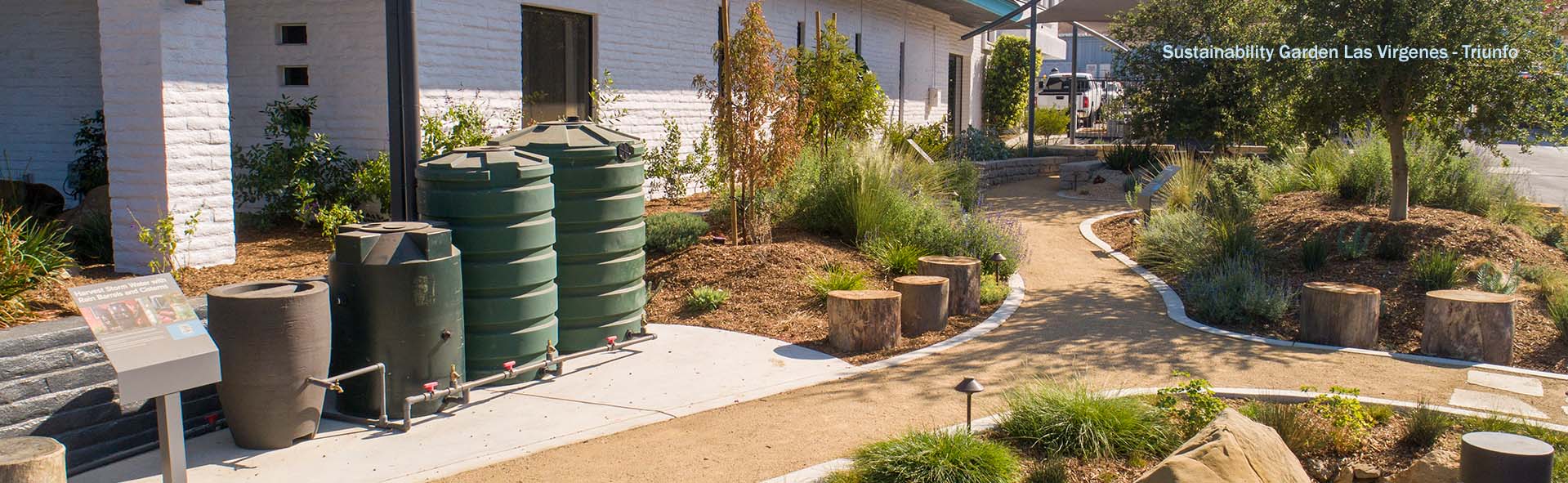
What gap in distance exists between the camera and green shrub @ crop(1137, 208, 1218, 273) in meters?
10.1

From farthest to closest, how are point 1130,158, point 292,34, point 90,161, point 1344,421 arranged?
point 1130,158 < point 292,34 < point 90,161 < point 1344,421

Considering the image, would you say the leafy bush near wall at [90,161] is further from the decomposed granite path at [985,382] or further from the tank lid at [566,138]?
the decomposed granite path at [985,382]

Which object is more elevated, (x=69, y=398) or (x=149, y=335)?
(x=149, y=335)

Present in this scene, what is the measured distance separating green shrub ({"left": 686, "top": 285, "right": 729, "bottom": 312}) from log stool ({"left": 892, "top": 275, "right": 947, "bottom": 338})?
1.49 m

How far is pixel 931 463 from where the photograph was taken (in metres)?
4.72

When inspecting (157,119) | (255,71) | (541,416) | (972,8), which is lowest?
(541,416)

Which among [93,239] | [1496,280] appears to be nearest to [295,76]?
[93,239]

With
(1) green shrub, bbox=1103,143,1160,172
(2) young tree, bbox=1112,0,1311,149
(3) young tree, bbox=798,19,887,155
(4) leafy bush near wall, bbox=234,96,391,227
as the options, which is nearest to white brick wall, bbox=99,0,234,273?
(4) leafy bush near wall, bbox=234,96,391,227

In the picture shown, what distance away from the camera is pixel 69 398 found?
4.94 meters

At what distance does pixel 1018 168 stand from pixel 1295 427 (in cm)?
1430

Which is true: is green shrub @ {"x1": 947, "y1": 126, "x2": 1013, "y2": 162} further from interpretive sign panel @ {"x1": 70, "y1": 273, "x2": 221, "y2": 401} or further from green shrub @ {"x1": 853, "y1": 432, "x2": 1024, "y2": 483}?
interpretive sign panel @ {"x1": 70, "y1": 273, "x2": 221, "y2": 401}

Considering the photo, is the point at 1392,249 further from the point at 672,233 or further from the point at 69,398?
the point at 69,398

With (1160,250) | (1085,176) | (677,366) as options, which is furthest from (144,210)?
(1085,176)

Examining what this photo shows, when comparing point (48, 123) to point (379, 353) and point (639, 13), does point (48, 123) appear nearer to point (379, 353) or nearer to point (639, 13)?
point (639, 13)
